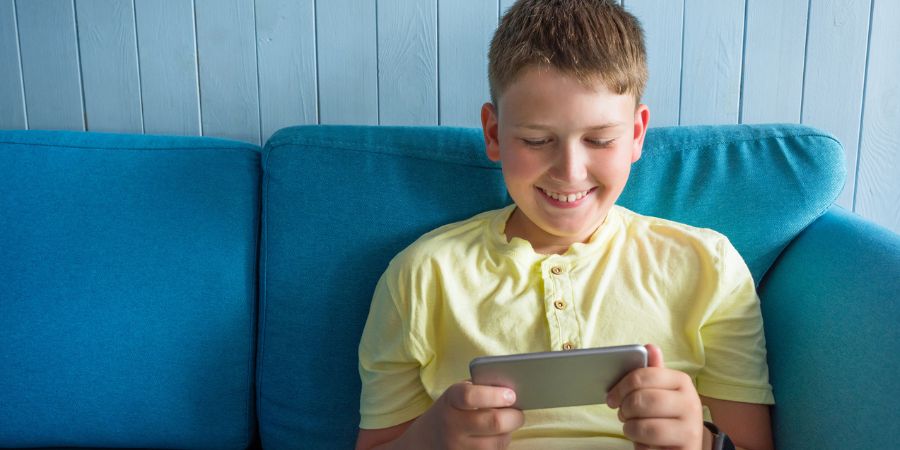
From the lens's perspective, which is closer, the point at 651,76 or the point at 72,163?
the point at 72,163

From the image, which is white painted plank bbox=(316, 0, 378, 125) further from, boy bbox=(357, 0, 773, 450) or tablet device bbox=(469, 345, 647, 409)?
tablet device bbox=(469, 345, 647, 409)

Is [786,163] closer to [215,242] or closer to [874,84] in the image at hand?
[874,84]

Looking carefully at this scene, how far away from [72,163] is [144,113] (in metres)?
0.24

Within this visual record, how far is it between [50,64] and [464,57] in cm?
85

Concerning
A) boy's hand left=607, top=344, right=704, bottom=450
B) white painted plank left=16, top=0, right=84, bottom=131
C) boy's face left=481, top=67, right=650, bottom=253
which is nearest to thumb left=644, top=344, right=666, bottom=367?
boy's hand left=607, top=344, right=704, bottom=450

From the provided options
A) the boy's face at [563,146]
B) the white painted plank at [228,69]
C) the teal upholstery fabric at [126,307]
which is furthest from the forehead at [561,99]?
the white painted plank at [228,69]

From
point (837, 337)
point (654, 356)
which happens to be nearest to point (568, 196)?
point (654, 356)

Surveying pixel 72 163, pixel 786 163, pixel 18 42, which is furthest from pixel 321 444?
pixel 18 42

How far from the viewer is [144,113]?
1461 millimetres

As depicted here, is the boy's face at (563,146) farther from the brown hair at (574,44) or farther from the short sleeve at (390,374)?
the short sleeve at (390,374)

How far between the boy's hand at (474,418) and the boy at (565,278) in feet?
0.08

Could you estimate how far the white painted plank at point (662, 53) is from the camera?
1343 mm

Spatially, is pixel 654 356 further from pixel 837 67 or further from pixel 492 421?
pixel 837 67

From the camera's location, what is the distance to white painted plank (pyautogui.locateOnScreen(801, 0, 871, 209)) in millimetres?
1335
